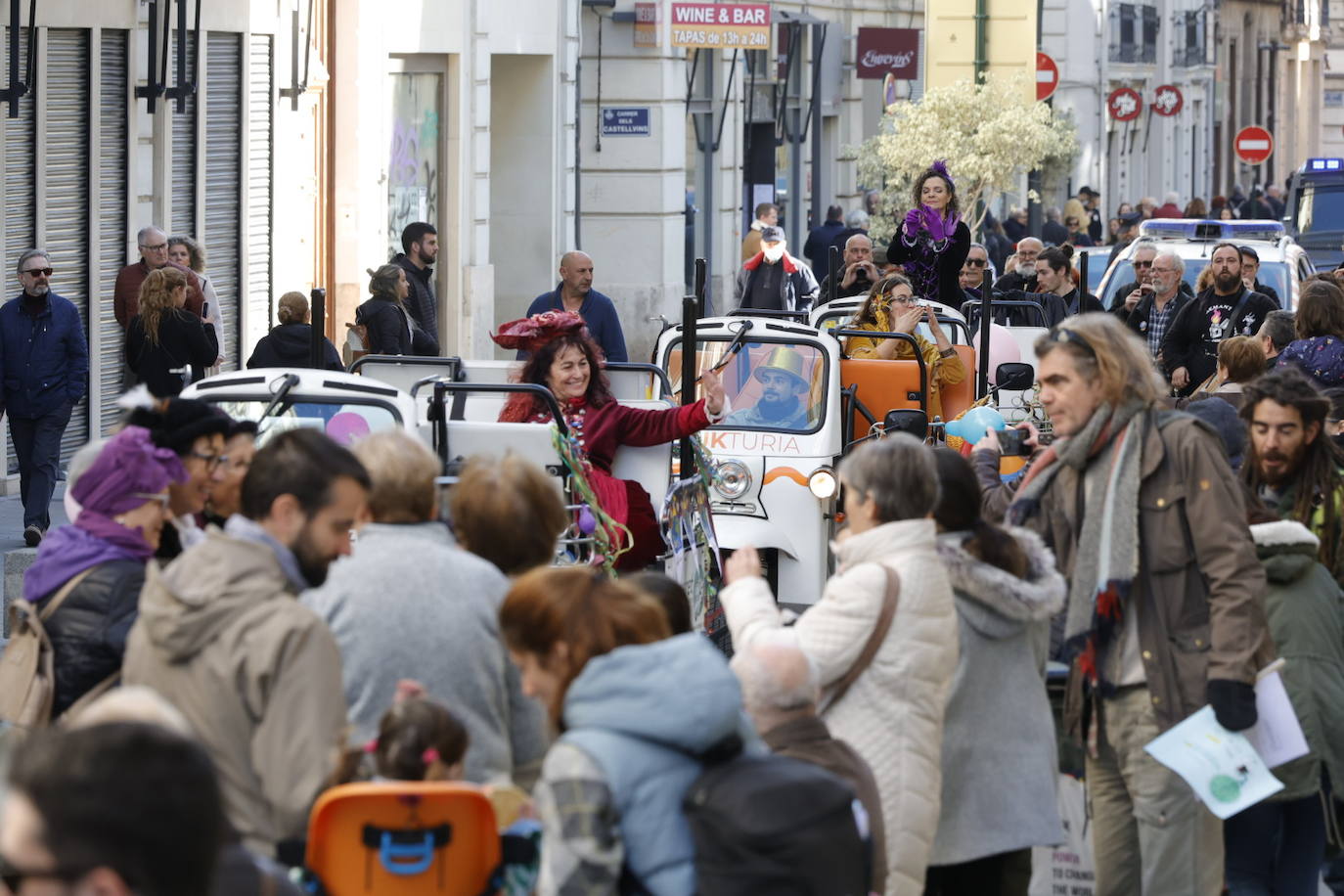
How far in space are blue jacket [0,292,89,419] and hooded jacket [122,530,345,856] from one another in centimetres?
1003

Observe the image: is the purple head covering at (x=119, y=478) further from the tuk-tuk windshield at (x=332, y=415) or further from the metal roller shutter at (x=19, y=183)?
the metal roller shutter at (x=19, y=183)

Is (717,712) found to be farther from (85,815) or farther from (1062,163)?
(1062,163)

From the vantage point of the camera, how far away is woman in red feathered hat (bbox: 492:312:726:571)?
8.96 meters

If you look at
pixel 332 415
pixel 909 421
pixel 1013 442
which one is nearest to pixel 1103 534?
pixel 1013 442

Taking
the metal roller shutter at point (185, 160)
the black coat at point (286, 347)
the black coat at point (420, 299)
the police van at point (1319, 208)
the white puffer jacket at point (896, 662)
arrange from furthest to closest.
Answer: the police van at point (1319, 208) < the metal roller shutter at point (185, 160) < the black coat at point (420, 299) < the black coat at point (286, 347) < the white puffer jacket at point (896, 662)

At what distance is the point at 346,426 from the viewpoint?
330 inches

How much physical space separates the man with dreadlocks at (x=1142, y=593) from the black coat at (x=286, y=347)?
24.5ft

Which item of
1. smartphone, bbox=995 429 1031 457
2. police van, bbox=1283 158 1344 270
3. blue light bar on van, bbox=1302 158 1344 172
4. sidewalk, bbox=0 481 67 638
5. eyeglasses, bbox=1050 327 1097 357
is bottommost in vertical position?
sidewalk, bbox=0 481 67 638

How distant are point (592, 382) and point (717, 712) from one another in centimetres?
534

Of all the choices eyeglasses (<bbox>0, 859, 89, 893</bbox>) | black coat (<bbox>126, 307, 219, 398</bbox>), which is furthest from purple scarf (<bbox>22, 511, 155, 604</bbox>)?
black coat (<bbox>126, 307, 219, 398</bbox>)

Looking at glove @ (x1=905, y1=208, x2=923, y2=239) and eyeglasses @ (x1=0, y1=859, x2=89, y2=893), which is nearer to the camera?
eyeglasses @ (x1=0, y1=859, x2=89, y2=893)

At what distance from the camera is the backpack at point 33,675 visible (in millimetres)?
5043

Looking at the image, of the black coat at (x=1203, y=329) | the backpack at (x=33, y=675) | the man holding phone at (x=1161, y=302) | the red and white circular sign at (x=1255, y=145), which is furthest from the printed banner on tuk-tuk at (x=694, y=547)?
the red and white circular sign at (x=1255, y=145)

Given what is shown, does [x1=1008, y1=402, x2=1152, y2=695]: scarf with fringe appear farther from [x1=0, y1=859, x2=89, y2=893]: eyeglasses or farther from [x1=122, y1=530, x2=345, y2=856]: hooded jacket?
[x1=0, y1=859, x2=89, y2=893]: eyeglasses
